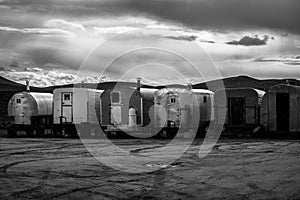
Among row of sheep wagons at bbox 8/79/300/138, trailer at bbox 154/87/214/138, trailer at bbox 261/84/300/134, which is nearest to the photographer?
trailer at bbox 261/84/300/134

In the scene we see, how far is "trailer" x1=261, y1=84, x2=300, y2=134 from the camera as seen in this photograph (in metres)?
30.3

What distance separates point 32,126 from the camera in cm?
3391

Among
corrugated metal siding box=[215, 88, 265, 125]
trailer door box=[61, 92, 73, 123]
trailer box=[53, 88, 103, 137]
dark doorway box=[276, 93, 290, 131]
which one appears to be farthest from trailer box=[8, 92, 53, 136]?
dark doorway box=[276, 93, 290, 131]

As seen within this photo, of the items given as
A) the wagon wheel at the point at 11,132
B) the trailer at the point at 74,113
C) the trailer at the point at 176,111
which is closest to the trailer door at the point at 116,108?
the trailer at the point at 74,113

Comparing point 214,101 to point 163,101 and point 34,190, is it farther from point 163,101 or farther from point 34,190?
point 34,190

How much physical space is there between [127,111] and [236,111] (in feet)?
22.2

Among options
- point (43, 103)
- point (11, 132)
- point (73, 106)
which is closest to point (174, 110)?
point (73, 106)

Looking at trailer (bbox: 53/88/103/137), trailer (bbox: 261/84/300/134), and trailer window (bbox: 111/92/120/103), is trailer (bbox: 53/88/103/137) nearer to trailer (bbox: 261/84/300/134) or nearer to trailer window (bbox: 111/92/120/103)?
trailer window (bbox: 111/92/120/103)

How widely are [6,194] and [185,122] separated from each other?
20778 mm

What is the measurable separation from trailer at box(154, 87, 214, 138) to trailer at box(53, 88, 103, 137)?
414 centimetres

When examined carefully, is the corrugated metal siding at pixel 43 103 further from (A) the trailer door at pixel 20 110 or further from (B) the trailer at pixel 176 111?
(B) the trailer at pixel 176 111

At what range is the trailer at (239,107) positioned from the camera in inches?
1252

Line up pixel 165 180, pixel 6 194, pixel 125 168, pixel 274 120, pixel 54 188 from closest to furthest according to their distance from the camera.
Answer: pixel 6 194 < pixel 54 188 < pixel 165 180 < pixel 125 168 < pixel 274 120

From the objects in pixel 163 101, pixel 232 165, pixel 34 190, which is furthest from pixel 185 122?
pixel 34 190
